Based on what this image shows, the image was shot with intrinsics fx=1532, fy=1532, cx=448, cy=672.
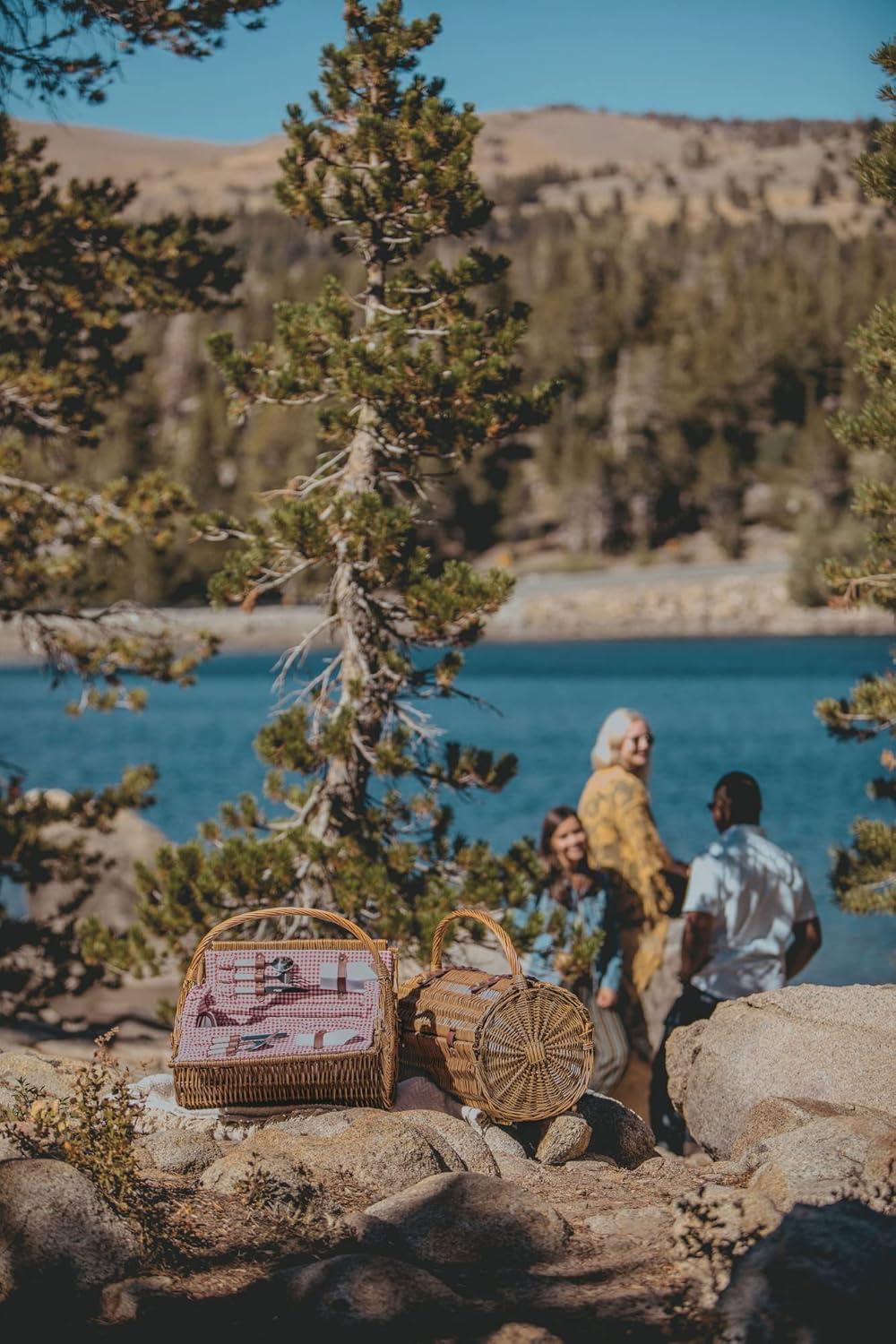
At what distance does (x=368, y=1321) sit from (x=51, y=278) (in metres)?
9.13

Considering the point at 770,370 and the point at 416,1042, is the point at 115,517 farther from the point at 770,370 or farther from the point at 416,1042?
the point at 770,370

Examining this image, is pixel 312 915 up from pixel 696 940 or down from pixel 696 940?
up

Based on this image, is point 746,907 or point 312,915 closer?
point 312,915

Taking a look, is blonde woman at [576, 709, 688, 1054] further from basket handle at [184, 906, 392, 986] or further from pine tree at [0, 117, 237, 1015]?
pine tree at [0, 117, 237, 1015]

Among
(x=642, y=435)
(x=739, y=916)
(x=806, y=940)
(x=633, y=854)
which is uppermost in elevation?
(x=642, y=435)

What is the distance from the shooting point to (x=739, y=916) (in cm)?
679

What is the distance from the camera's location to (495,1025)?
565 centimetres

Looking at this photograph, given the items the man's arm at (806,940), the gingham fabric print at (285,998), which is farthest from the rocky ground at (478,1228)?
the man's arm at (806,940)

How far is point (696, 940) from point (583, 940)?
739 mm

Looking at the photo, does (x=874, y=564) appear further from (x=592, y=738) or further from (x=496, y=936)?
(x=592, y=738)

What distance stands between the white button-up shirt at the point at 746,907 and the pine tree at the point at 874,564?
6.91 ft

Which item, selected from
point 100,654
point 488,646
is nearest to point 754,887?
point 100,654

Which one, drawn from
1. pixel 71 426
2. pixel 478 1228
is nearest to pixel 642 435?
pixel 71 426

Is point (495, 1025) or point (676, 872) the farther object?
point (676, 872)
